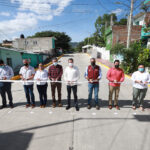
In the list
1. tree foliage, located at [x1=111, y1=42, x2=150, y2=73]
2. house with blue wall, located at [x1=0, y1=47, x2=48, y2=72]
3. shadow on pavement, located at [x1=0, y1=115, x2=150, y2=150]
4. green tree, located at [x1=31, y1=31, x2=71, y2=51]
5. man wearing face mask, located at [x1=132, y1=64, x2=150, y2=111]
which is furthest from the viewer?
green tree, located at [x1=31, y1=31, x2=71, y2=51]

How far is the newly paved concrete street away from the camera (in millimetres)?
2699

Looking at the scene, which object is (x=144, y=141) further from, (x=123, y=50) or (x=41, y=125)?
(x=123, y=50)

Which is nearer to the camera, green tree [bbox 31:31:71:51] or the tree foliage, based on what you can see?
the tree foliage

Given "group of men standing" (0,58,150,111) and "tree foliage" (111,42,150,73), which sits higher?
"tree foliage" (111,42,150,73)

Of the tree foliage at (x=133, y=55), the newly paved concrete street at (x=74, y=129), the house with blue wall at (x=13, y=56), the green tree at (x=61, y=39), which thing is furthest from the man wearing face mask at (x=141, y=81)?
the green tree at (x=61, y=39)

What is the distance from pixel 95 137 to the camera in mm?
2920

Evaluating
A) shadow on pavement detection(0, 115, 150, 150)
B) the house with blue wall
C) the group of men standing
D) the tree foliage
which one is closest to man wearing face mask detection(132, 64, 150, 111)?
the group of men standing

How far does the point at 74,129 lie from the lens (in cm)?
322

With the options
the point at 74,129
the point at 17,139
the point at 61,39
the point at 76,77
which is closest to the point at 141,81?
the point at 76,77

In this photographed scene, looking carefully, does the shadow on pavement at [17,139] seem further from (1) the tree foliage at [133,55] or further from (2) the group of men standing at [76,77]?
(1) the tree foliage at [133,55]

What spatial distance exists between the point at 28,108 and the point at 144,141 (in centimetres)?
382

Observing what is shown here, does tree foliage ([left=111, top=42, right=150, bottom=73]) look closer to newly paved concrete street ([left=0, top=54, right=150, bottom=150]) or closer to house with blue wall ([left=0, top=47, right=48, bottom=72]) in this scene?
newly paved concrete street ([left=0, top=54, right=150, bottom=150])

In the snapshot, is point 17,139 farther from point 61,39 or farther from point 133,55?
point 61,39

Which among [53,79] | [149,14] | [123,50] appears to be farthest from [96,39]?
[53,79]
